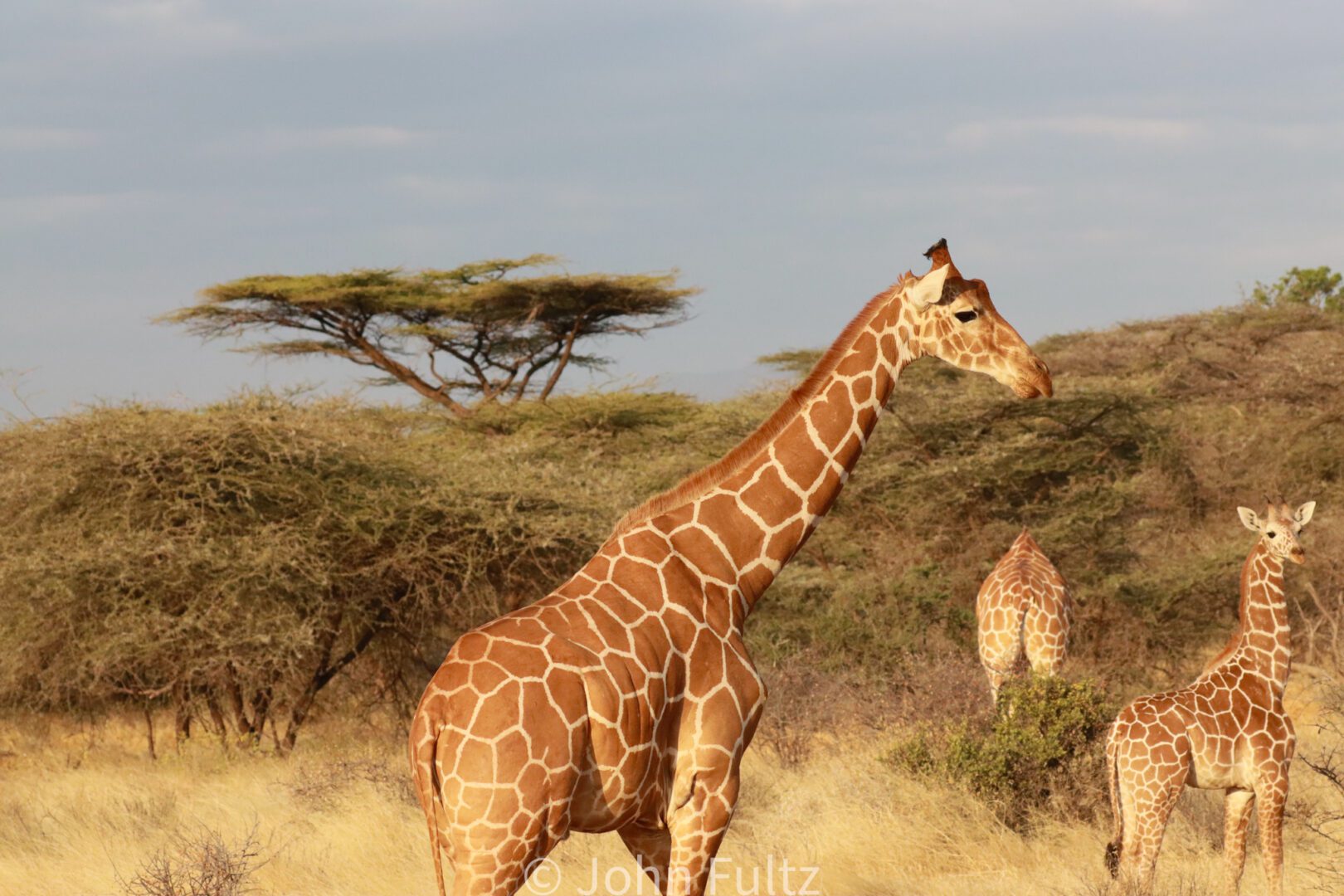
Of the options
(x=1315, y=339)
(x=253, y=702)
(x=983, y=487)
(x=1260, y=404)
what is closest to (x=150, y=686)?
(x=253, y=702)

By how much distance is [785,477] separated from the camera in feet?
16.2

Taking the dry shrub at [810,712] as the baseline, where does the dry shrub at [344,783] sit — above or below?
above

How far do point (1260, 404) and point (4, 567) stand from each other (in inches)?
693

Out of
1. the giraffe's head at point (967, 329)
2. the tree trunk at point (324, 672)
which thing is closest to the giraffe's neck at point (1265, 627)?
the giraffe's head at point (967, 329)

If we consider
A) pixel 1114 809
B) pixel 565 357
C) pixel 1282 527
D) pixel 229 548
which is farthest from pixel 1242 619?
pixel 565 357

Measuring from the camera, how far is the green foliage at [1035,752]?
27.0ft

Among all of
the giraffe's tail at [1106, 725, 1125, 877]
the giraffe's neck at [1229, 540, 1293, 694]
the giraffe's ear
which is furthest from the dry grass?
the giraffe's ear

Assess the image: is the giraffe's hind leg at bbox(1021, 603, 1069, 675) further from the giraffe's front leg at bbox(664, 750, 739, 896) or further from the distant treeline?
the giraffe's front leg at bbox(664, 750, 739, 896)

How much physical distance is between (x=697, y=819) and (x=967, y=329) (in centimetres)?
187

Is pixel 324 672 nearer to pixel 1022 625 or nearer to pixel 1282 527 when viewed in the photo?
pixel 1022 625

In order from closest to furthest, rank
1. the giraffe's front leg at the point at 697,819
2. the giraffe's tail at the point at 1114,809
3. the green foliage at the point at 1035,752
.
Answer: the giraffe's front leg at the point at 697,819
the giraffe's tail at the point at 1114,809
the green foliage at the point at 1035,752

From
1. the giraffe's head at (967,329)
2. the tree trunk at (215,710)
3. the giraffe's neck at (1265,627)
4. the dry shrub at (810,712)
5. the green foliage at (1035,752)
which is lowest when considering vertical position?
the tree trunk at (215,710)

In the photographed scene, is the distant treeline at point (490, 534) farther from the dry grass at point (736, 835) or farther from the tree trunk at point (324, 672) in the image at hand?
the dry grass at point (736, 835)

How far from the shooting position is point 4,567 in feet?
37.5
